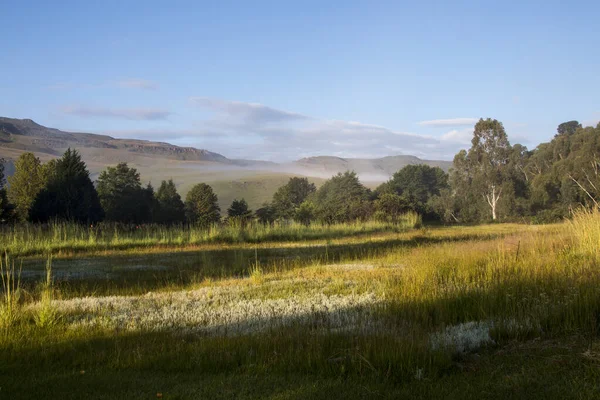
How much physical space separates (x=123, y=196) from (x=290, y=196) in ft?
63.5

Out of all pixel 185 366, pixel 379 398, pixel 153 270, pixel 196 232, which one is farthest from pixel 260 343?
pixel 196 232

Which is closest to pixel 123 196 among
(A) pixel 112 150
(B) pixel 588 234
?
(B) pixel 588 234

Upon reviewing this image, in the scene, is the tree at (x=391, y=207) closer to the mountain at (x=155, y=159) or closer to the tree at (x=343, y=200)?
the tree at (x=343, y=200)

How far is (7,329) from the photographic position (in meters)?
5.83

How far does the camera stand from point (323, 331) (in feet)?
17.4

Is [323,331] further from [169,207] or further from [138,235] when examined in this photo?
[169,207]

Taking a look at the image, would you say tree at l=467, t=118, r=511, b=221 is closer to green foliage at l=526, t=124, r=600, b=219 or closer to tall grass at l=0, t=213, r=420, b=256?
green foliage at l=526, t=124, r=600, b=219

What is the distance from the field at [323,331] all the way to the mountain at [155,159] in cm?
7113

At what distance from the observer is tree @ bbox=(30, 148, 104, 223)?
30203mm

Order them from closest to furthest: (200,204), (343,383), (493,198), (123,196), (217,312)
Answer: (343,383), (217,312), (123,196), (200,204), (493,198)

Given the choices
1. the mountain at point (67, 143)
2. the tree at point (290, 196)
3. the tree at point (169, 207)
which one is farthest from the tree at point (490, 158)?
the mountain at point (67, 143)

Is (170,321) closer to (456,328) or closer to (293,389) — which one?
(293,389)

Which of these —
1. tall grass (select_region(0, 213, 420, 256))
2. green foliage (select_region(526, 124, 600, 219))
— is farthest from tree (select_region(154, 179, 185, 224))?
green foliage (select_region(526, 124, 600, 219))

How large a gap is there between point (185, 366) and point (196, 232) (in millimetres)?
16273
